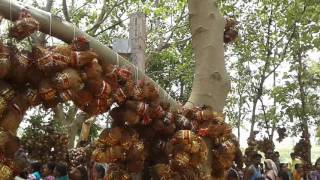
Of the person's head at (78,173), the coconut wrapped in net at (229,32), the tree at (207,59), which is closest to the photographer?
the tree at (207,59)

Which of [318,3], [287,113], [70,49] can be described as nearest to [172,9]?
[318,3]

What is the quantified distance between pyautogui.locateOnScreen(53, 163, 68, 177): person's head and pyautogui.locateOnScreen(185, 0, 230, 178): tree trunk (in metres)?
3.59

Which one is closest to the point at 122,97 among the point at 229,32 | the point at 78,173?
the point at 229,32

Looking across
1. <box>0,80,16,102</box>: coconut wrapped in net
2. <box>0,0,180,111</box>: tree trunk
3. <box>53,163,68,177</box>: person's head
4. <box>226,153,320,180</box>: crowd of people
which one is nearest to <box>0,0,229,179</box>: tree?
<box>0,0,180,111</box>: tree trunk

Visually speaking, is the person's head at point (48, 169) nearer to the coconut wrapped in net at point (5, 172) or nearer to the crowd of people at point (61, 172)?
the crowd of people at point (61, 172)

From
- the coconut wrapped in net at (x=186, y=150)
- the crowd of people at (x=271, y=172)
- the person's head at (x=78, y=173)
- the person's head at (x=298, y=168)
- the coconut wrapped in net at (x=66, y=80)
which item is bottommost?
the coconut wrapped in net at (x=186, y=150)

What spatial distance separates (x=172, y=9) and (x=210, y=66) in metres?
7.89

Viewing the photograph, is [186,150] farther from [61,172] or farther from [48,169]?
[48,169]

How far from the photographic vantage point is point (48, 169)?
6938 mm

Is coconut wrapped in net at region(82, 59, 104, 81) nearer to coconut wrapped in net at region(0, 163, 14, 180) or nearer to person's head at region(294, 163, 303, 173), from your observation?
Result: coconut wrapped in net at region(0, 163, 14, 180)

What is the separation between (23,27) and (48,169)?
16.1ft

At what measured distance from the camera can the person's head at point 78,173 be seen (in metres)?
6.33

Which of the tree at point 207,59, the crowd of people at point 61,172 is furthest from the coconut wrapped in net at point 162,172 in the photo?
the crowd of people at point 61,172

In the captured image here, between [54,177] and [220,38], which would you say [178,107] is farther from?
[54,177]
